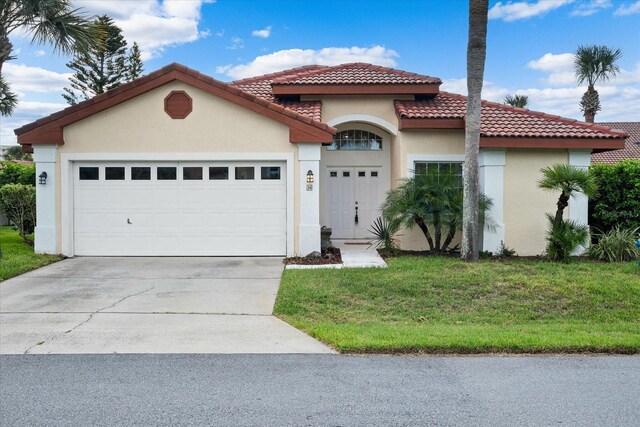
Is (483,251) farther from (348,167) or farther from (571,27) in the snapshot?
(571,27)

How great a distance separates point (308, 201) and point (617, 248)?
24.5 feet

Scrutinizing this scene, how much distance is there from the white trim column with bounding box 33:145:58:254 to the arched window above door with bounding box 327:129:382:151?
299 inches

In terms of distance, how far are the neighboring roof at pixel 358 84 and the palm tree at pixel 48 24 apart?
16.7 feet

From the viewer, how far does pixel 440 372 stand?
5.81 m

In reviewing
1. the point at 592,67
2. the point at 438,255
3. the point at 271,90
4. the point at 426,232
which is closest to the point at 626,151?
the point at 592,67

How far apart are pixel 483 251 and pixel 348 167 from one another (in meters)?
4.85

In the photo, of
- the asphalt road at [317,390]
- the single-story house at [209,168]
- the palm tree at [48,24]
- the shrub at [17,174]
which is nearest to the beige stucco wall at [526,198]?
the single-story house at [209,168]

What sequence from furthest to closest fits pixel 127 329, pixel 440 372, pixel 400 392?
pixel 127 329, pixel 440 372, pixel 400 392

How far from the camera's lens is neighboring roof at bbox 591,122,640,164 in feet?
96.7

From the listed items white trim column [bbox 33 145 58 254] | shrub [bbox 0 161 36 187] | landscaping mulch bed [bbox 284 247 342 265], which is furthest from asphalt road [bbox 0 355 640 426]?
shrub [bbox 0 161 36 187]

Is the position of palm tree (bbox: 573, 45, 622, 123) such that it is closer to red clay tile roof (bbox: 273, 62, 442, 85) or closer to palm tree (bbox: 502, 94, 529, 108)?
palm tree (bbox: 502, 94, 529, 108)

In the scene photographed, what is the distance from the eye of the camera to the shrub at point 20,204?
601 inches

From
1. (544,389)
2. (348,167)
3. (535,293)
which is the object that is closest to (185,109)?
(348,167)

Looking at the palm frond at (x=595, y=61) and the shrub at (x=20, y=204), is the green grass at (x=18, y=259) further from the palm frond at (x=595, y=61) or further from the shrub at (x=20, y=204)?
the palm frond at (x=595, y=61)
